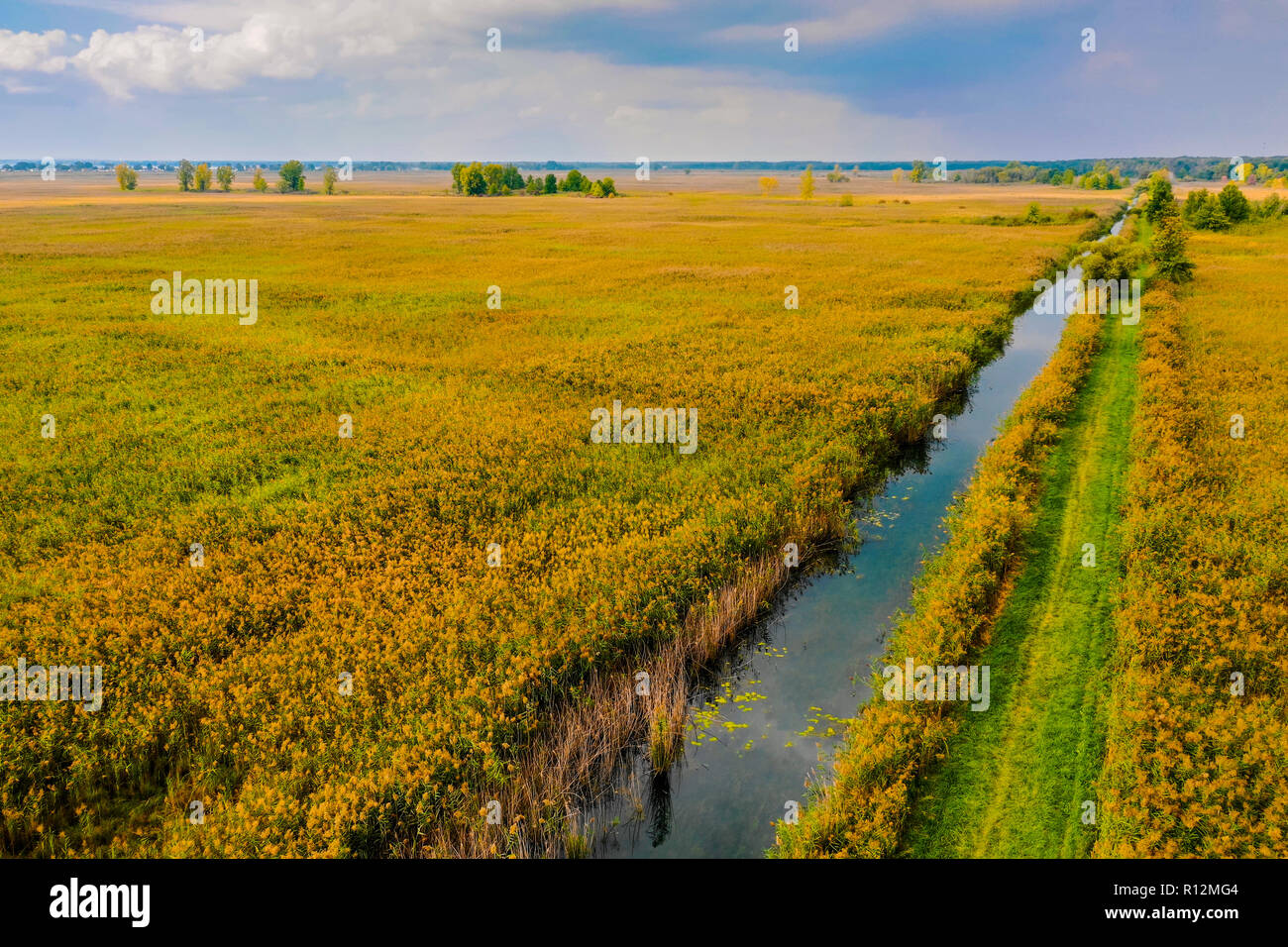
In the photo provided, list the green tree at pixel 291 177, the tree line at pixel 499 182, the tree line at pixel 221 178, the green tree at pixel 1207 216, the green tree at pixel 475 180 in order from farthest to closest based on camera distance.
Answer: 1. the green tree at pixel 291 177
2. the tree line at pixel 221 178
3. the tree line at pixel 499 182
4. the green tree at pixel 475 180
5. the green tree at pixel 1207 216

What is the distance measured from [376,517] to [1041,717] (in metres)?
12.3

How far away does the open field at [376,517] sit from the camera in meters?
8.70

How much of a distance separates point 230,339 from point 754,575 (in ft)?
85.5

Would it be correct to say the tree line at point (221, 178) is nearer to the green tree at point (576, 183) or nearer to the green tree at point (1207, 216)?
the green tree at point (576, 183)

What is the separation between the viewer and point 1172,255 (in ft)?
142

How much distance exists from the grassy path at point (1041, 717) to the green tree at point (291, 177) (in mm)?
208722

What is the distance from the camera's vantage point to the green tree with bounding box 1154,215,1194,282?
4131 cm

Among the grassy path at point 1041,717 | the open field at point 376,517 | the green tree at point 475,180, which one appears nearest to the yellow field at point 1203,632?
the grassy path at point 1041,717

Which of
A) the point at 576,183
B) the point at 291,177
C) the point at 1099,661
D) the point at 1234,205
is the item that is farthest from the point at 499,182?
the point at 1099,661

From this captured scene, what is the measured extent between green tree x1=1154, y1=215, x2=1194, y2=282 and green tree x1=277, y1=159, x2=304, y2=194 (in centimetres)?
19367

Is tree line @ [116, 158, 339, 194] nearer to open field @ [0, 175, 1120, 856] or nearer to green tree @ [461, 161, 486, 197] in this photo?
green tree @ [461, 161, 486, 197]

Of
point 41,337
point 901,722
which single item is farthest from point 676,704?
point 41,337

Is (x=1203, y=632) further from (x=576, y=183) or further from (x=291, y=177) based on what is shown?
(x=291, y=177)

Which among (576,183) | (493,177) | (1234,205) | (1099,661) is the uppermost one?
(493,177)
